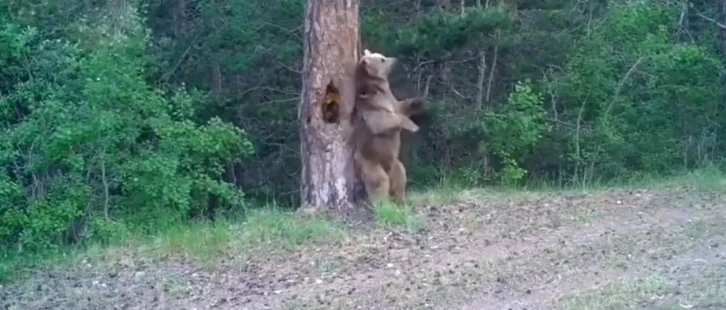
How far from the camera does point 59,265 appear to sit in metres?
12.2

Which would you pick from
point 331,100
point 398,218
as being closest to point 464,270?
point 398,218

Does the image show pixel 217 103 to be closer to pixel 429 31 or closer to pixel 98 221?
pixel 429 31

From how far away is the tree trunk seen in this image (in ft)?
41.6

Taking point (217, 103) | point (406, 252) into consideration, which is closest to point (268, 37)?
point (217, 103)

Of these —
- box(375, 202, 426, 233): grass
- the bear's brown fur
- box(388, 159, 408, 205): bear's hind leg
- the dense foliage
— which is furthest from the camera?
the dense foliage

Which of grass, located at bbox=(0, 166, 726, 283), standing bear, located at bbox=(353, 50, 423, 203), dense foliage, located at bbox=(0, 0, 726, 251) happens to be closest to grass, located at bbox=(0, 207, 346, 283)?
grass, located at bbox=(0, 166, 726, 283)

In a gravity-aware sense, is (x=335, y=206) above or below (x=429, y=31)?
below

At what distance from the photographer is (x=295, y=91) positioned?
2297 cm

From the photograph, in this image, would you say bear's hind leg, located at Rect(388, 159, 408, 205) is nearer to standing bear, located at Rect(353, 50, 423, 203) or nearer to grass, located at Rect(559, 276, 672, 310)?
standing bear, located at Rect(353, 50, 423, 203)

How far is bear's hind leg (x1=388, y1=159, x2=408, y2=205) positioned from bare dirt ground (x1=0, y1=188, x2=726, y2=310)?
1.16 ft

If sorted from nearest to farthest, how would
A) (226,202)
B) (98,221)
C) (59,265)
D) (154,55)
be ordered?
1. (59,265)
2. (98,221)
3. (226,202)
4. (154,55)

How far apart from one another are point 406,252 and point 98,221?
668 cm

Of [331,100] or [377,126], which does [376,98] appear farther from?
[331,100]

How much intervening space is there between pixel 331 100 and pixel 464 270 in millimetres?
3262
